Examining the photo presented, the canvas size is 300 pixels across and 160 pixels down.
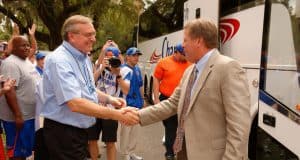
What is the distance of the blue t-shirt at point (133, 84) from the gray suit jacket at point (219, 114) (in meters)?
3.74

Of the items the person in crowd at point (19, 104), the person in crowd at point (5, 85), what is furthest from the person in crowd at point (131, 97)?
the person in crowd at point (5, 85)

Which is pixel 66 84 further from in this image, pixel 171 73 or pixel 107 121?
pixel 171 73

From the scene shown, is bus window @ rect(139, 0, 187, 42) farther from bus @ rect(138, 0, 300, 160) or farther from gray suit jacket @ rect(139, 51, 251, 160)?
gray suit jacket @ rect(139, 51, 251, 160)

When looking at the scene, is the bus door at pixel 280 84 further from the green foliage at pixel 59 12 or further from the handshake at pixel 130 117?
the green foliage at pixel 59 12

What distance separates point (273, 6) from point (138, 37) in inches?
548

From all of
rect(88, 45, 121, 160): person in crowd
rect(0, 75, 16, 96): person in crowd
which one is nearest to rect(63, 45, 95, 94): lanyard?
rect(0, 75, 16, 96): person in crowd

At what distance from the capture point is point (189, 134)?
11.6 ft

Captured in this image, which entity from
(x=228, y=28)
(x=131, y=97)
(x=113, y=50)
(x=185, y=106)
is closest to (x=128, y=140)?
(x=131, y=97)

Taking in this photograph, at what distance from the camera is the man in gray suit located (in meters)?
3.31

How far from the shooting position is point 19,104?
5770mm

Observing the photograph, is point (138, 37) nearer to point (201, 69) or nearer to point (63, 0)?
point (63, 0)

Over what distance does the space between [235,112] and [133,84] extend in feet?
13.9

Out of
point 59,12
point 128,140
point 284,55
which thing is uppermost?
point 59,12

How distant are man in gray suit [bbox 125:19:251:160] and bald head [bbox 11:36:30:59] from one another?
9.20ft
